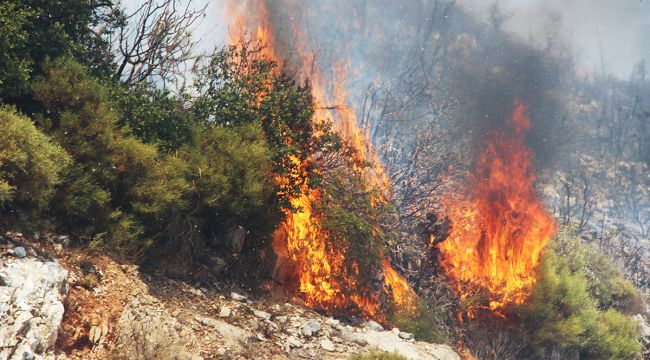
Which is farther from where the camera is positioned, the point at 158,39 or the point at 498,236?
the point at 498,236

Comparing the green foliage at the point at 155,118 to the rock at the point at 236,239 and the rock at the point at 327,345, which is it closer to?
the rock at the point at 236,239

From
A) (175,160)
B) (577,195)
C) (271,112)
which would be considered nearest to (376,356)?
(175,160)

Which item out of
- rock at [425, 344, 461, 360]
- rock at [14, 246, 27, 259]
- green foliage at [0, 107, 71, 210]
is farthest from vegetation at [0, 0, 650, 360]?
rock at [425, 344, 461, 360]

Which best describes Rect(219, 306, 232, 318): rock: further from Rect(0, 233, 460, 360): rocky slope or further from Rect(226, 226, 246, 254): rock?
Rect(226, 226, 246, 254): rock

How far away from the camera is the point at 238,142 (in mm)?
14852

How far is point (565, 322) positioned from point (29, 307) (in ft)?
76.3

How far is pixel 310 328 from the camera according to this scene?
13.7m

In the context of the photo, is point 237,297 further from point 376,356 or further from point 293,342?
point 376,356

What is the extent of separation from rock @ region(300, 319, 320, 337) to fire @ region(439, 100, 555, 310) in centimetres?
1195

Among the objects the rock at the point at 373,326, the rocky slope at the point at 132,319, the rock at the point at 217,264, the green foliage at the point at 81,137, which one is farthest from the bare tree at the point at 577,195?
the green foliage at the point at 81,137

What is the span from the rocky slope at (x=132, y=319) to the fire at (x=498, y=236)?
1031 centimetres

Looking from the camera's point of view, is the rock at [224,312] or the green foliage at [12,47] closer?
the green foliage at [12,47]

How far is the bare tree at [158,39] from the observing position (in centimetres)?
1711

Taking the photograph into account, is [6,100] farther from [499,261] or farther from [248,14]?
[499,261]
